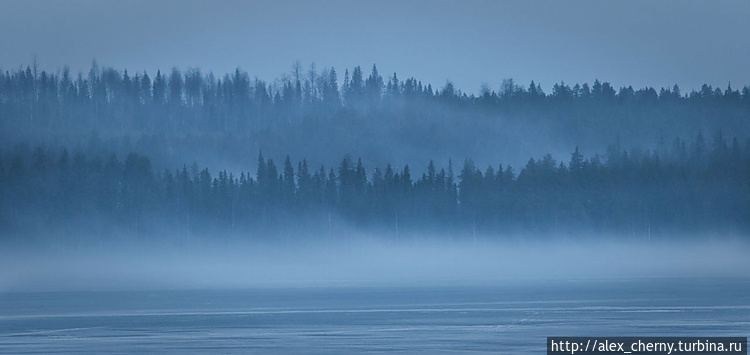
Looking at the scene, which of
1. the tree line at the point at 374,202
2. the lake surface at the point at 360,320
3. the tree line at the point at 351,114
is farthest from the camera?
the tree line at the point at 351,114

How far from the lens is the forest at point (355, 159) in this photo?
427ft

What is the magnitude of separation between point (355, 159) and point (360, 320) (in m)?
130

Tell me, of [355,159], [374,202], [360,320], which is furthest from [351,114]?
[360,320]

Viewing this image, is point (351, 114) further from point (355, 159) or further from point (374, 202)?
point (374, 202)

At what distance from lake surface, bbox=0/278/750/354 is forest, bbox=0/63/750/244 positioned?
248 ft

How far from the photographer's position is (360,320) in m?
35.7

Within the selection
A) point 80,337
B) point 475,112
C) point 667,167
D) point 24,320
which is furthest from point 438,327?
point 475,112

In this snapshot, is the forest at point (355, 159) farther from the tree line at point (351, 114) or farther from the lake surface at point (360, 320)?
the lake surface at point (360, 320)

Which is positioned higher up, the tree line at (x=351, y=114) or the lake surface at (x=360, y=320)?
the tree line at (x=351, y=114)

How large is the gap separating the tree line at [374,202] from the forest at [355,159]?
193mm

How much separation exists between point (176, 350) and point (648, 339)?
1064cm

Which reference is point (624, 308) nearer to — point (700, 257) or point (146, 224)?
point (700, 257)

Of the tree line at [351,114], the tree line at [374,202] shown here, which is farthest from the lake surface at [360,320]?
the tree line at [351,114]

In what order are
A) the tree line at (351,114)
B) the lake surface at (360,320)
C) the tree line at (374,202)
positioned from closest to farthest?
the lake surface at (360,320)
the tree line at (374,202)
the tree line at (351,114)
